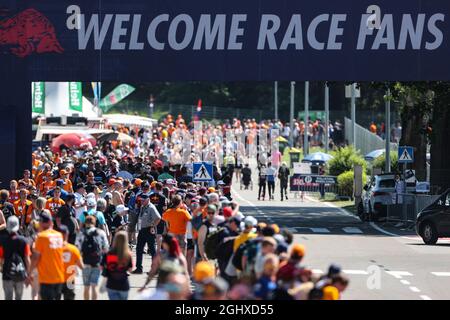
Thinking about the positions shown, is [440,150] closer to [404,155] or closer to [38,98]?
[404,155]

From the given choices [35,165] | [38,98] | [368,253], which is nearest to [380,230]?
[368,253]

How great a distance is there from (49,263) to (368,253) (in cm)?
1575

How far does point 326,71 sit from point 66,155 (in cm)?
1474

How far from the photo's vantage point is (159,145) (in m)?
65.0

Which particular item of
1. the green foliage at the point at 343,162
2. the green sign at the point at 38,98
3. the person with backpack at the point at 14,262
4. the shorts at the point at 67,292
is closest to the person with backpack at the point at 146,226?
the shorts at the point at 67,292

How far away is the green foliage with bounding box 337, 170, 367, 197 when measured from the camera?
5734cm

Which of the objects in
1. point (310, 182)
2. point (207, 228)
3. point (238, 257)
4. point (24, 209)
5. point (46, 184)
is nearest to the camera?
point (238, 257)

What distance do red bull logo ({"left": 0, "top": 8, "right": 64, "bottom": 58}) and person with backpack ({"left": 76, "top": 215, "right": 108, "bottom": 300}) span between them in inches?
775

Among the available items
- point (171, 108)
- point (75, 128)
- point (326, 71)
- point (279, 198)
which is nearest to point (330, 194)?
point (279, 198)

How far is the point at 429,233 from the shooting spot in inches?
1423

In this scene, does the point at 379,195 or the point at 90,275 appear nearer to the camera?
the point at 90,275

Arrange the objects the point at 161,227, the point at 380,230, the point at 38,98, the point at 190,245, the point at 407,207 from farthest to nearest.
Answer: the point at 38,98, the point at 407,207, the point at 380,230, the point at 161,227, the point at 190,245
